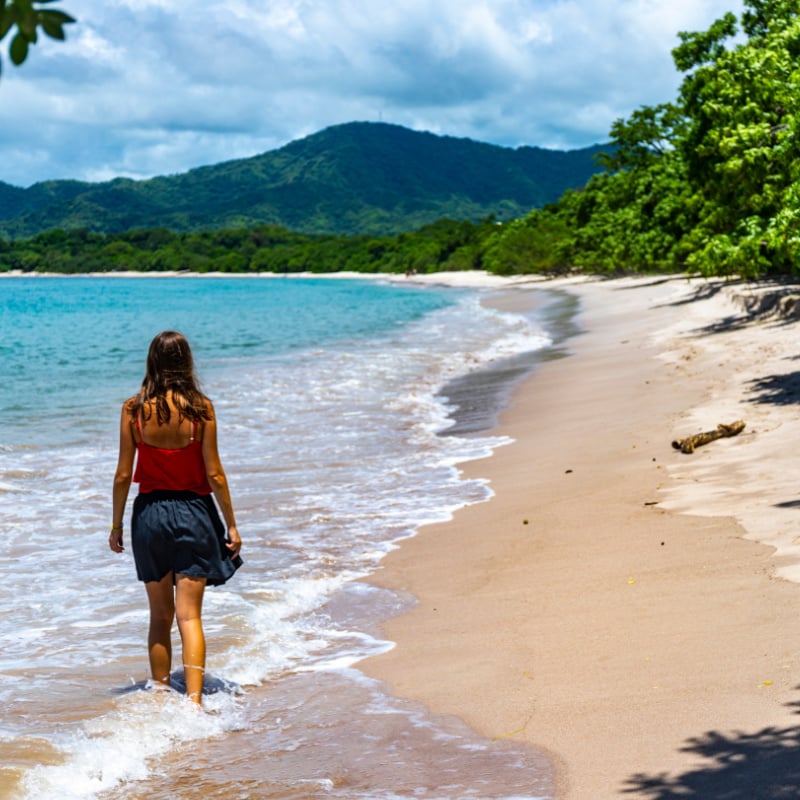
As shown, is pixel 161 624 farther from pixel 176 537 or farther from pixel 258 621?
pixel 258 621

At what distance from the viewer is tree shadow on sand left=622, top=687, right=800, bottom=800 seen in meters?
3.90

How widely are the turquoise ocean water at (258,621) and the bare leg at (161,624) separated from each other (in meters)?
0.18

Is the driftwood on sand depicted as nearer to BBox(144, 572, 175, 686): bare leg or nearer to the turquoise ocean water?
the turquoise ocean water

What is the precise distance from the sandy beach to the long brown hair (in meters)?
1.88

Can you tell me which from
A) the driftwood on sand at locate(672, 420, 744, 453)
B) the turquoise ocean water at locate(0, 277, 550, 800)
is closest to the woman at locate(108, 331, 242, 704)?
the turquoise ocean water at locate(0, 277, 550, 800)

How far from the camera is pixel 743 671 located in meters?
5.07

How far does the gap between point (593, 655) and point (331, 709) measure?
1.41m

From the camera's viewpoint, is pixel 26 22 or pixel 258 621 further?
pixel 258 621

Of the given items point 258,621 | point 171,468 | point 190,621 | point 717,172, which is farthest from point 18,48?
point 717,172

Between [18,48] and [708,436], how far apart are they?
9.81 metres

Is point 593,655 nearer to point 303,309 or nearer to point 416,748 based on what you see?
point 416,748

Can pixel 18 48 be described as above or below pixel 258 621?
above

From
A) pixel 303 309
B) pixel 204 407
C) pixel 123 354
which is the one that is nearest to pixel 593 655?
pixel 204 407

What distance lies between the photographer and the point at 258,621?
7309mm
